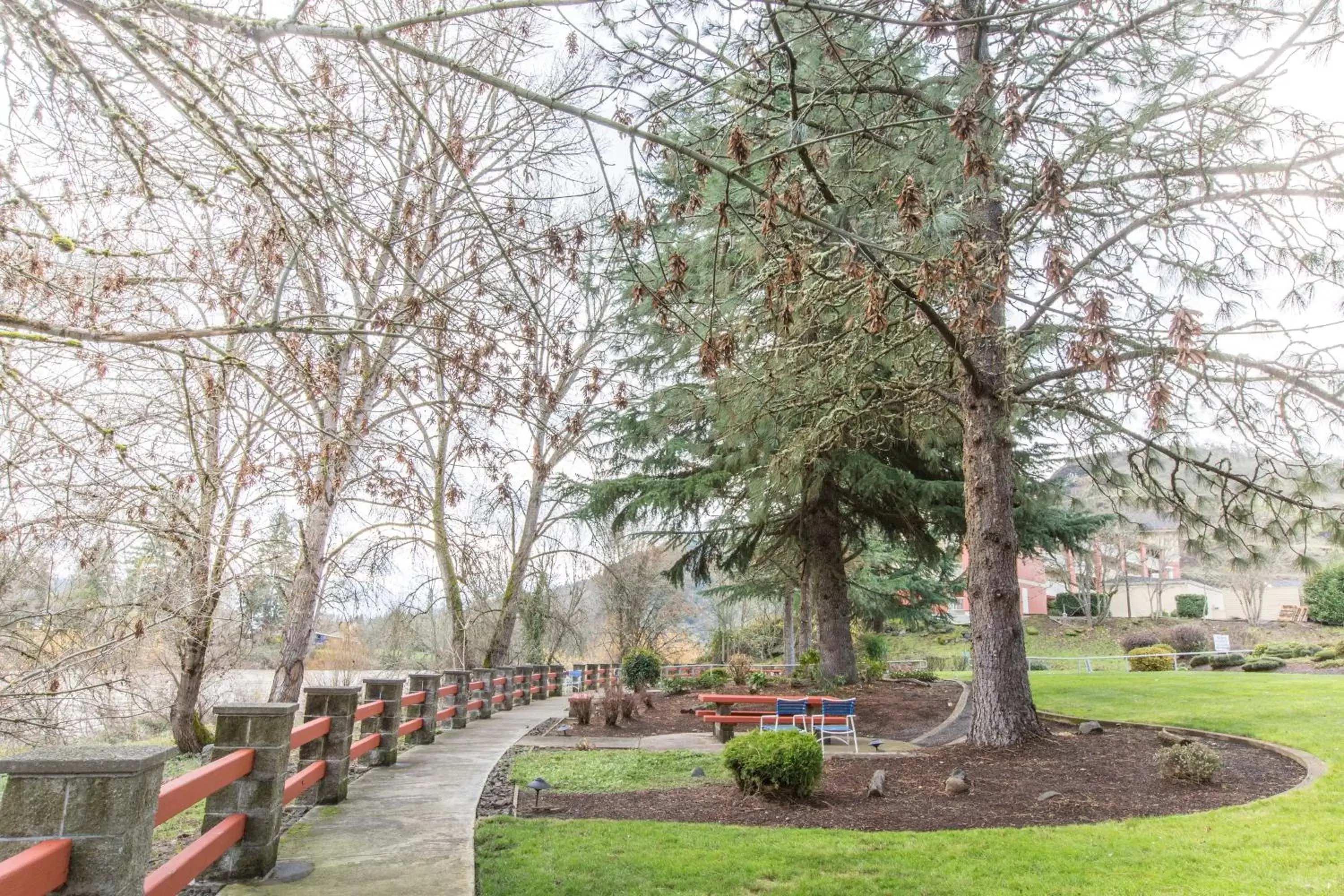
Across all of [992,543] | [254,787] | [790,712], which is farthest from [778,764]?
[254,787]

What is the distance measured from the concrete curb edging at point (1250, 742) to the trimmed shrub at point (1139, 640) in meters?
19.9

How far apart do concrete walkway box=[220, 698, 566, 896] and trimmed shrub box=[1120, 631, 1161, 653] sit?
93.9ft

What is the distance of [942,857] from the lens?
5.69 meters

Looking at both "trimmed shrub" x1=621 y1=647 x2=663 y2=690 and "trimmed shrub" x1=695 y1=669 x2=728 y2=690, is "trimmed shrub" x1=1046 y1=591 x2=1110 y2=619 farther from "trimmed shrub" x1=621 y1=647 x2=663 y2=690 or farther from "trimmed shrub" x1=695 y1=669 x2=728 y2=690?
"trimmed shrub" x1=621 y1=647 x2=663 y2=690

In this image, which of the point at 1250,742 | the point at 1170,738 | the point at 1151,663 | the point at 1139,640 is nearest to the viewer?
the point at 1170,738

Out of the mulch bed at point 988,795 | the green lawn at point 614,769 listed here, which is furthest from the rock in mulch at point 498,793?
the mulch bed at point 988,795

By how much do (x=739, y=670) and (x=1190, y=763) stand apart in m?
12.5

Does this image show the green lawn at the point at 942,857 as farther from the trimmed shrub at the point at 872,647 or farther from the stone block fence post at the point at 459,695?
the trimmed shrub at the point at 872,647

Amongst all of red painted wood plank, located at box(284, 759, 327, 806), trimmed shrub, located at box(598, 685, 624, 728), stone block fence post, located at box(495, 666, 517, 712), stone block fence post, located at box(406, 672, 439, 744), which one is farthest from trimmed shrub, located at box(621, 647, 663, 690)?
Result: red painted wood plank, located at box(284, 759, 327, 806)

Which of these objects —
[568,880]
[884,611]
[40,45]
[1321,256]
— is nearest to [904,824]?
[568,880]

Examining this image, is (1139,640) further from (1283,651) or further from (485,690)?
(485,690)

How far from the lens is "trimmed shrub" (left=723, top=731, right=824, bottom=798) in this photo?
296 inches

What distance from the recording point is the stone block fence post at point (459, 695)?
39.0 ft

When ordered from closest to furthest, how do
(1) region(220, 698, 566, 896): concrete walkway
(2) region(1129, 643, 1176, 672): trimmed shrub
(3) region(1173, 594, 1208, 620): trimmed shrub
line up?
(1) region(220, 698, 566, 896): concrete walkway
(2) region(1129, 643, 1176, 672): trimmed shrub
(3) region(1173, 594, 1208, 620): trimmed shrub
